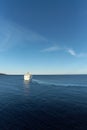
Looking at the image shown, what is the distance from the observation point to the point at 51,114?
33.7m

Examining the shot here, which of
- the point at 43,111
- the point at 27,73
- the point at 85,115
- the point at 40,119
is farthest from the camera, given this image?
the point at 27,73

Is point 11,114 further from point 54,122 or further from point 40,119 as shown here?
point 54,122

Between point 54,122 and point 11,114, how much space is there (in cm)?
1036

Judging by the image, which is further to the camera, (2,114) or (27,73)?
(27,73)

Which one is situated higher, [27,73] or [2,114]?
[27,73]

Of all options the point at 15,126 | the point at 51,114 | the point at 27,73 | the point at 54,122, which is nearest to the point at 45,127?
the point at 54,122

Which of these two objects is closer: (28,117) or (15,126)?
(15,126)

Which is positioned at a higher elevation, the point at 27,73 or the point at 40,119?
the point at 27,73

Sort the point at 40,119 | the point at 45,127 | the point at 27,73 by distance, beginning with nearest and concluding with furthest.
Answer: the point at 45,127, the point at 40,119, the point at 27,73

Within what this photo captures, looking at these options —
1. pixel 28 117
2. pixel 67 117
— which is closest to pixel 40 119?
pixel 28 117

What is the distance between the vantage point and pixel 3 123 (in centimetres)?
2842

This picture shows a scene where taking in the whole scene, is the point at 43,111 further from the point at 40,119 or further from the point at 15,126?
the point at 15,126

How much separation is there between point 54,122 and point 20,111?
34.5ft

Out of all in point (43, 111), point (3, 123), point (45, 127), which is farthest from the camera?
point (43, 111)
